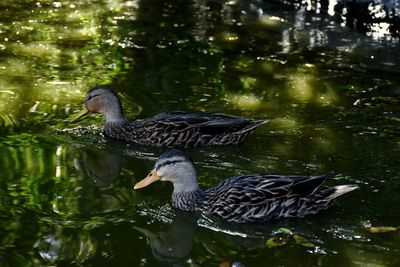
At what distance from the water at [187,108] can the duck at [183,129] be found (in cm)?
14

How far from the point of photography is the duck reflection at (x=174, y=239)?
720 centimetres

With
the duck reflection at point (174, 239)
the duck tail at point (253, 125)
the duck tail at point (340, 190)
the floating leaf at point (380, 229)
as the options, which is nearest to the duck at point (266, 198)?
the duck tail at point (340, 190)

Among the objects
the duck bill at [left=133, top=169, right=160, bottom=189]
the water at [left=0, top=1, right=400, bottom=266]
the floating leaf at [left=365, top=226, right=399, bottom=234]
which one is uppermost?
the duck bill at [left=133, top=169, right=160, bottom=189]

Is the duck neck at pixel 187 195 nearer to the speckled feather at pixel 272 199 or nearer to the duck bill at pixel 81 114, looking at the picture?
the speckled feather at pixel 272 199

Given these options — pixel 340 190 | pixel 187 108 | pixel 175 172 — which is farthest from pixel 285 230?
pixel 187 108

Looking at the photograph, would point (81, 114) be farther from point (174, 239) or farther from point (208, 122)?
point (174, 239)

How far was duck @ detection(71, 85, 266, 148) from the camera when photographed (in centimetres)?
999

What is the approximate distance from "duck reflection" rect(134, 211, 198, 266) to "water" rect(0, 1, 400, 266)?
0.02 metres

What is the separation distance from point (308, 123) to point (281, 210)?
9.42 feet

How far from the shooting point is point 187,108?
36.6 ft

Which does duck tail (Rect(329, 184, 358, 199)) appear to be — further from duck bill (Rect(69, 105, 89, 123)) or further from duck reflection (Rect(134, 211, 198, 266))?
duck bill (Rect(69, 105, 89, 123))

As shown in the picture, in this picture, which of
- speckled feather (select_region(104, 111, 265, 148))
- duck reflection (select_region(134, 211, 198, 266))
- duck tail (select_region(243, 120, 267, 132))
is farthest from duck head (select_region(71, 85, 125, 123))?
duck reflection (select_region(134, 211, 198, 266))

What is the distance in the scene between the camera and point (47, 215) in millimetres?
7781

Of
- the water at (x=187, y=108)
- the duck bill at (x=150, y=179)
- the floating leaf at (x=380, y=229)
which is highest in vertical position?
the duck bill at (x=150, y=179)
